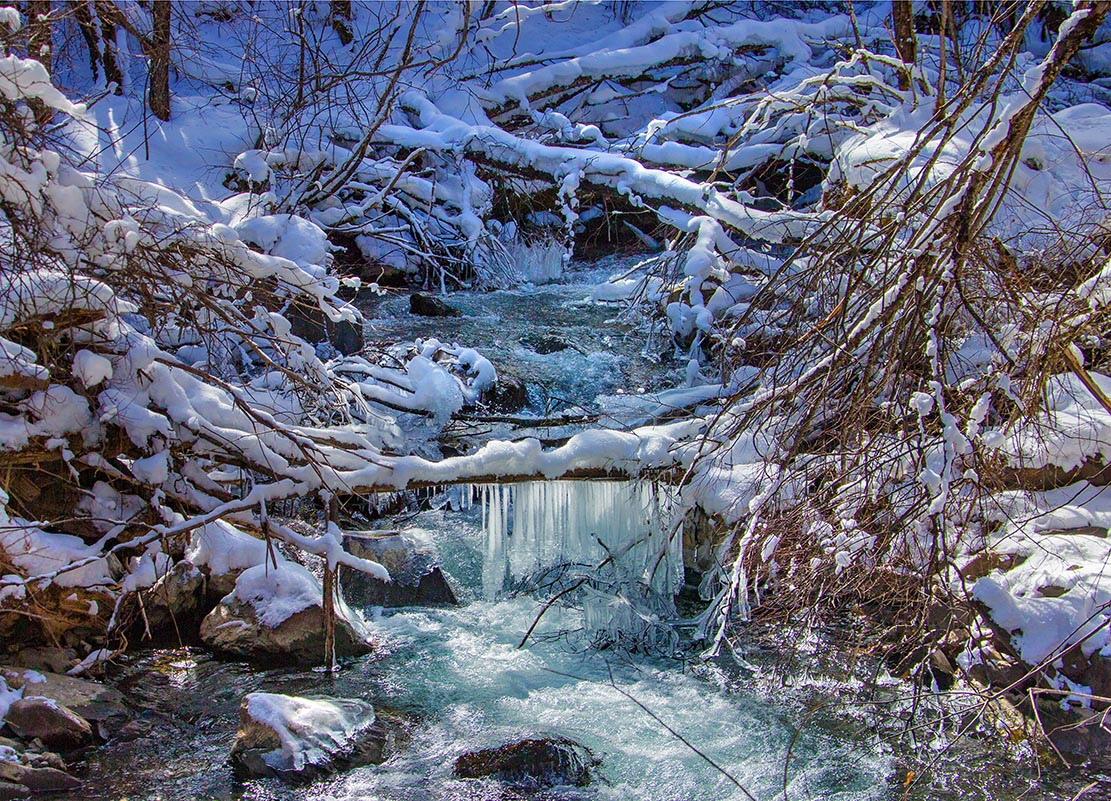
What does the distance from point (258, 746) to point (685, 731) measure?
6.27 ft

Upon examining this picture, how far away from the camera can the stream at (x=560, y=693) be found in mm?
4070

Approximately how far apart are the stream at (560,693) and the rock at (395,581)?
102mm

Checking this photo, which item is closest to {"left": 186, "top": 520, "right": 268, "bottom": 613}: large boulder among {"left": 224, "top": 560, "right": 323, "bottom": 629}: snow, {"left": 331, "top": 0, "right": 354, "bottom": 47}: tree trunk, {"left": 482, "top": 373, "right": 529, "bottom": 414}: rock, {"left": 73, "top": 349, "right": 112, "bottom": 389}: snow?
{"left": 224, "top": 560, "right": 323, "bottom": 629}: snow

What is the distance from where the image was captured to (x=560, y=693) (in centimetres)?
489

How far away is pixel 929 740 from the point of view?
14.3 feet

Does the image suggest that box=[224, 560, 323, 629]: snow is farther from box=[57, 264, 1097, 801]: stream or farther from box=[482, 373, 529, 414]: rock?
box=[482, 373, 529, 414]: rock

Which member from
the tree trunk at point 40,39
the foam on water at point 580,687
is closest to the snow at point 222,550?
the foam on water at point 580,687

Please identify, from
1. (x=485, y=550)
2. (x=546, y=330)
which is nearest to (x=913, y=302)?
(x=485, y=550)

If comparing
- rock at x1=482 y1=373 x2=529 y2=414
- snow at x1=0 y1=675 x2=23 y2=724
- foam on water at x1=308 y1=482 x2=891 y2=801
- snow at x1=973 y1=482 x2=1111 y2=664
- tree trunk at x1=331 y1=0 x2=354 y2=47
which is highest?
tree trunk at x1=331 y1=0 x2=354 y2=47

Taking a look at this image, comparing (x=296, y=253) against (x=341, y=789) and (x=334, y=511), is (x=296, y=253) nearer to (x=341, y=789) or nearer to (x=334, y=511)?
(x=334, y=511)

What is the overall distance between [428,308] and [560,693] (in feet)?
18.3

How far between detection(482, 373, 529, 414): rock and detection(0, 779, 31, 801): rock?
4362 mm

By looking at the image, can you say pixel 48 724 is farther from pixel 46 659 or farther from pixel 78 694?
pixel 46 659

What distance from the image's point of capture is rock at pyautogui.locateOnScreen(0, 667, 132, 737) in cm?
432
